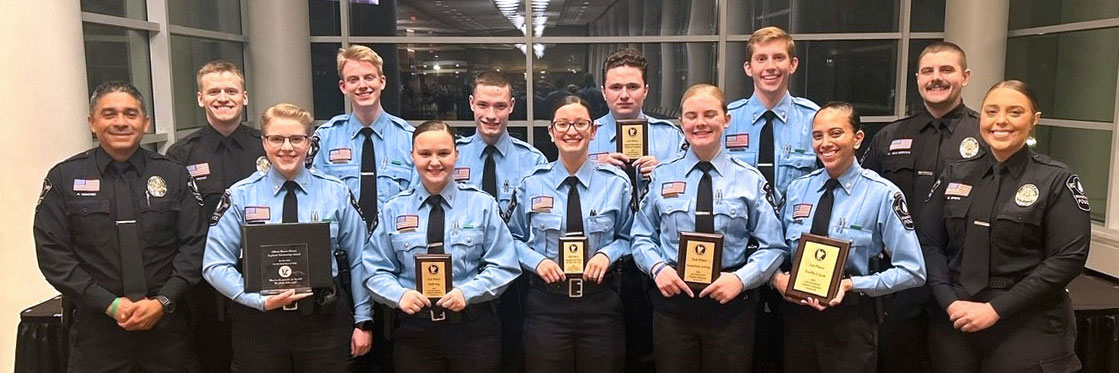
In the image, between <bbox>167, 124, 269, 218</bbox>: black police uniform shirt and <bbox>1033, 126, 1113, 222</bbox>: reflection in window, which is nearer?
<bbox>167, 124, 269, 218</bbox>: black police uniform shirt

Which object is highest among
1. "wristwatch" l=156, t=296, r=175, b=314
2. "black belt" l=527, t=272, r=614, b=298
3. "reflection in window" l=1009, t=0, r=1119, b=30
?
"reflection in window" l=1009, t=0, r=1119, b=30

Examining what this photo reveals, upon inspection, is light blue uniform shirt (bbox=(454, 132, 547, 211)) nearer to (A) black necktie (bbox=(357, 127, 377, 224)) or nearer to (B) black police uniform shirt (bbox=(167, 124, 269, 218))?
(A) black necktie (bbox=(357, 127, 377, 224))

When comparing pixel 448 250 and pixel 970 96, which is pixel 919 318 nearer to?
pixel 448 250

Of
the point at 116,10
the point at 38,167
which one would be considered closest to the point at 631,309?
the point at 38,167

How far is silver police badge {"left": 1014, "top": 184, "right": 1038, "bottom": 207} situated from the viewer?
2.78m

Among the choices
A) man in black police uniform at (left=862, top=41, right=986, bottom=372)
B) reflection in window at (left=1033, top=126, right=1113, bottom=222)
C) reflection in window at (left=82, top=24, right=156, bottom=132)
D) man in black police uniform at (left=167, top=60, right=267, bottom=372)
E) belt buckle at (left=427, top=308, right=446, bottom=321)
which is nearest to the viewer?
belt buckle at (left=427, top=308, right=446, bottom=321)

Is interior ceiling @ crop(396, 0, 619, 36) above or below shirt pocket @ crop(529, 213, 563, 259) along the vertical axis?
above

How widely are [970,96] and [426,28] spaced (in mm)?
5486

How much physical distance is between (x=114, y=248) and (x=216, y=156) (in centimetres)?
72

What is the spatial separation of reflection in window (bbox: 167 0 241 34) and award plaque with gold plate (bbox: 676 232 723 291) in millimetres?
4874

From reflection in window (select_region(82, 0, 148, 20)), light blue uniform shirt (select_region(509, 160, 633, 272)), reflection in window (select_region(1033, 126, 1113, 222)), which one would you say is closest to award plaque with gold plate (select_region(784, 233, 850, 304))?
light blue uniform shirt (select_region(509, 160, 633, 272))

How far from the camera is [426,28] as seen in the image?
25.2 ft

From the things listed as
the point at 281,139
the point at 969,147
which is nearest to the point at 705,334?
the point at 969,147

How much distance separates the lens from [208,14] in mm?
6641
